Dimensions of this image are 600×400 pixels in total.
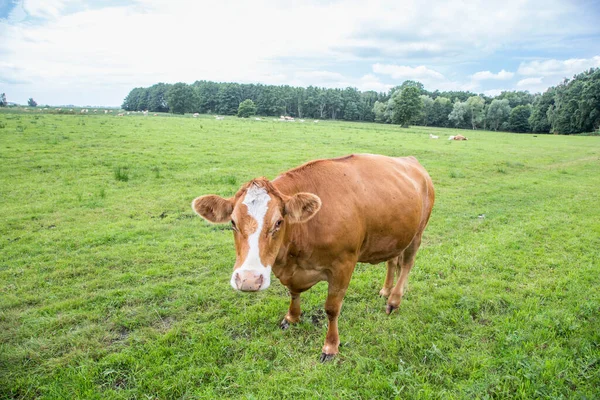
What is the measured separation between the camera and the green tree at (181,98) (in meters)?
94.6

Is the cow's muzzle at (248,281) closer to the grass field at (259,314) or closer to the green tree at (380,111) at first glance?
the grass field at (259,314)

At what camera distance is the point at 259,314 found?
483 centimetres

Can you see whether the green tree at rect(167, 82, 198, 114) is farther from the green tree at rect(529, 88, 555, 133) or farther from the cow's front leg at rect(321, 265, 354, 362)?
the cow's front leg at rect(321, 265, 354, 362)

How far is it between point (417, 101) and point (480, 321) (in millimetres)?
66369

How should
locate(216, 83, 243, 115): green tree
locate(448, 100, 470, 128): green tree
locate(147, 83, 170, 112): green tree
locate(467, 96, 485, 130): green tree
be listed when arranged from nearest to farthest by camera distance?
locate(467, 96, 485, 130): green tree, locate(448, 100, 470, 128): green tree, locate(216, 83, 243, 115): green tree, locate(147, 83, 170, 112): green tree

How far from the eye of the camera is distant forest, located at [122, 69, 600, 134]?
65188 millimetres

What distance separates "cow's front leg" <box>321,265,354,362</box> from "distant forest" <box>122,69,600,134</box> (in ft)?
217

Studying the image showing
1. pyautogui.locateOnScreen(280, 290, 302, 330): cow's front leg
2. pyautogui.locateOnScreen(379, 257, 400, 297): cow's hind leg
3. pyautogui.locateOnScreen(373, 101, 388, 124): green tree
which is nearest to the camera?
pyautogui.locateOnScreen(280, 290, 302, 330): cow's front leg

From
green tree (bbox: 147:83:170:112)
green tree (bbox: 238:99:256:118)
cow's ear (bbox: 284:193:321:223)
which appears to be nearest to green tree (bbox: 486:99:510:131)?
green tree (bbox: 238:99:256:118)

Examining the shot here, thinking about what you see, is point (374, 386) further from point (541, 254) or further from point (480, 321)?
point (541, 254)

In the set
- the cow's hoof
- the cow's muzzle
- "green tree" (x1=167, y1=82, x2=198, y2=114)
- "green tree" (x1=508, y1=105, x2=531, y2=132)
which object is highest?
"green tree" (x1=167, y1=82, x2=198, y2=114)

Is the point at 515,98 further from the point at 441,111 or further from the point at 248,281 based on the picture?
the point at 248,281

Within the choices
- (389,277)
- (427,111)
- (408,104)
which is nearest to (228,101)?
(427,111)

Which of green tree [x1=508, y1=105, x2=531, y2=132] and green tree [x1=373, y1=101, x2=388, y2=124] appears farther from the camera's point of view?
green tree [x1=373, y1=101, x2=388, y2=124]
